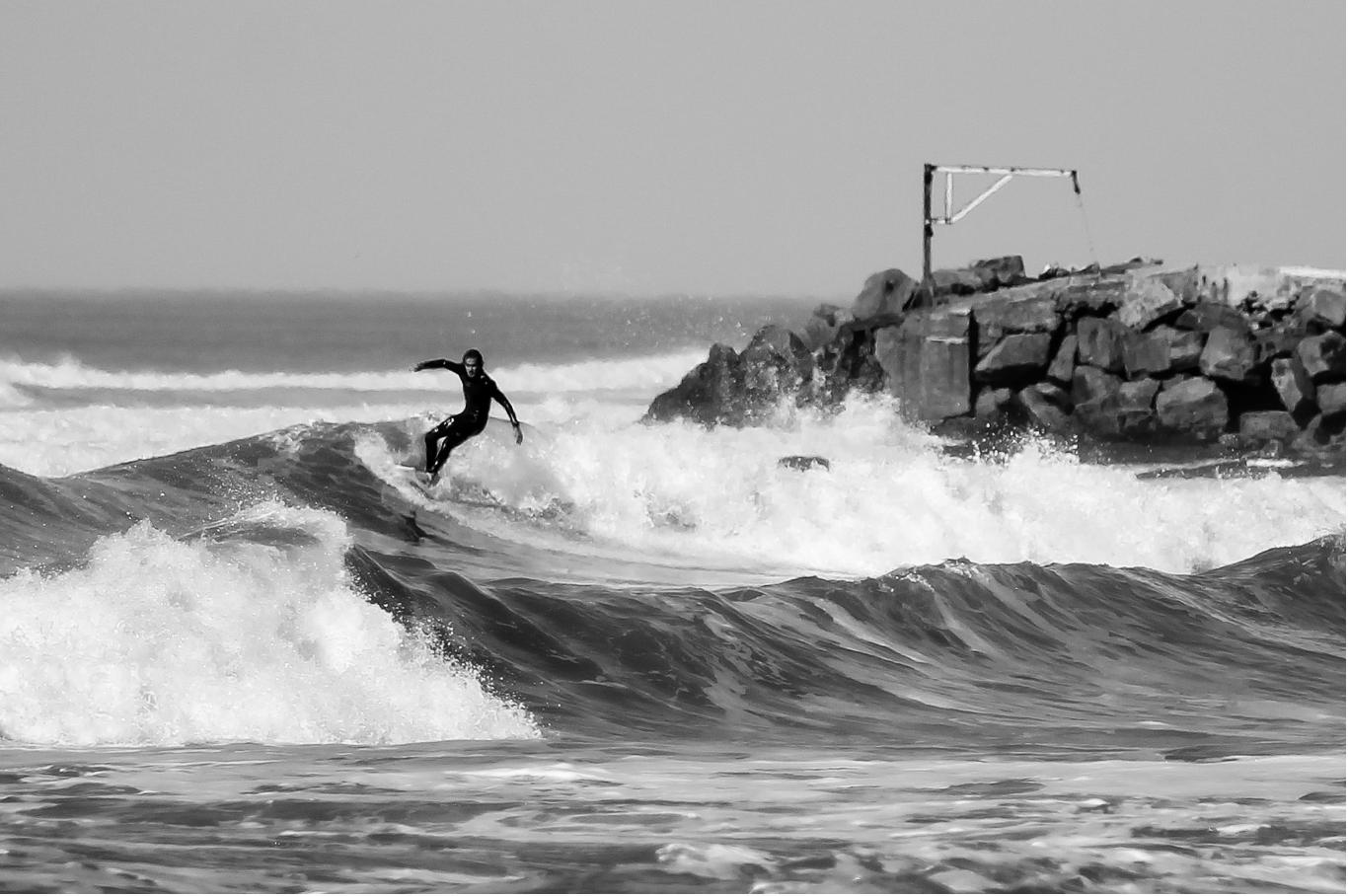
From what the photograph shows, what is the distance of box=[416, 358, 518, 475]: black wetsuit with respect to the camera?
8523mm

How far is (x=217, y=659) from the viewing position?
5.17 metres

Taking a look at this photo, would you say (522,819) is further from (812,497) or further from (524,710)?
(812,497)

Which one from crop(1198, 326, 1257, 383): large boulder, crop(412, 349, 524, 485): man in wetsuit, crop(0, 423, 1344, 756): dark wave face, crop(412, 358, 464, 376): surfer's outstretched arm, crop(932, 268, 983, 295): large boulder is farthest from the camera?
crop(932, 268, 983, 295): large boulder

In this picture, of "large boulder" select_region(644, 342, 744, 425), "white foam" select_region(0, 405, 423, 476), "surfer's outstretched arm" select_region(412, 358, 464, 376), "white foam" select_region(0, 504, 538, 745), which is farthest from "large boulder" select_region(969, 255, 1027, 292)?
"white foam" select_region(0, 504, 538, 745)

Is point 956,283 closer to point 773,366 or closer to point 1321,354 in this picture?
point 773,366

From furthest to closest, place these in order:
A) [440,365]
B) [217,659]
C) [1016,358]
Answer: [1016,358] < [440,365] < [217,659]

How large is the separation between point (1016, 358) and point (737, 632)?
9092 mm

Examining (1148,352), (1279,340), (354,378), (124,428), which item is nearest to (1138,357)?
(1148,352)

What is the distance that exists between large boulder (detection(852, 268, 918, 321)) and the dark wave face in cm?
774

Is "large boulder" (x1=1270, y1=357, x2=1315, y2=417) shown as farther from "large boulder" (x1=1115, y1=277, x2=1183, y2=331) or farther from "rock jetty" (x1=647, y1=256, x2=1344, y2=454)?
"large boulder" (x1=1115, y1=277, x2=1183, y2=331)

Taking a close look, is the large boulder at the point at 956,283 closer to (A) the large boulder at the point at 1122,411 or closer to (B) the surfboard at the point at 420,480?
(A) the large boulder at the point at 1122,411

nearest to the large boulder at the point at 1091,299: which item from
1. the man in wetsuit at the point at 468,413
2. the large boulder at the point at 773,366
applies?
the large boulder at the point at 773,366

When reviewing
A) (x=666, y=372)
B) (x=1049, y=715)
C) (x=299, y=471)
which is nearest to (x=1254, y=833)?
(x=1049, y=715)

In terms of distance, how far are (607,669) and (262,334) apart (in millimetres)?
33064
